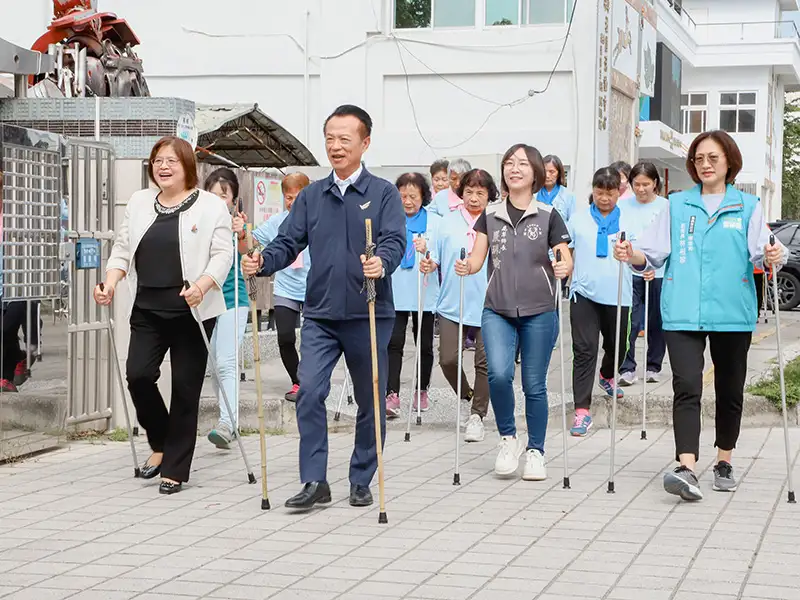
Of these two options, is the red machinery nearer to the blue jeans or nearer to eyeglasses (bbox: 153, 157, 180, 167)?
eyeglasses (bbox: 153, 157, 180, 167)

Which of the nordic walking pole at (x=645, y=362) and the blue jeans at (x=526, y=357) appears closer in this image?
the blue jeans at (x=526, y=357)

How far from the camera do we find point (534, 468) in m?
7.81

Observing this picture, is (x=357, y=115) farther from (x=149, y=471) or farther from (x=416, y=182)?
(x=416, y=182)

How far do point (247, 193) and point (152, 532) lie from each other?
10.8 m

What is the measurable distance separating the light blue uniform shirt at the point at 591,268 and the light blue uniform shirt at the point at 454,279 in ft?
2.27

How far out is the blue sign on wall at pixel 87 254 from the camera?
8.76 meters

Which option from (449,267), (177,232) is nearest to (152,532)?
(177,232)

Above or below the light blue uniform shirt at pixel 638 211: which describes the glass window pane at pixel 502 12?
above

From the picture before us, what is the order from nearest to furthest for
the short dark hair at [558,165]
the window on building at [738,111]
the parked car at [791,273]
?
the short dark hair at [558,165] → the parked car at [791,273] → the window on building at [738,111]

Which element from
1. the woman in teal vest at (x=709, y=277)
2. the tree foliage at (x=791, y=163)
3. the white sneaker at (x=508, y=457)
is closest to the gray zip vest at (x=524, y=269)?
the woman in teal vest at (x=709, y=277)

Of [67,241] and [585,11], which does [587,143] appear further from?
[67,241]

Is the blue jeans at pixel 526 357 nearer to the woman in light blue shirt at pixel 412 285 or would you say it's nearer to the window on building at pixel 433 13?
the woman in light blue shirt at pixel 412 285

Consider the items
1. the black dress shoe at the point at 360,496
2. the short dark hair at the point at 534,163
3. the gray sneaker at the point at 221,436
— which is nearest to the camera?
the black dress shoe at the point at 360,496

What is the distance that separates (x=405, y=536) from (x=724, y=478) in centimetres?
217
